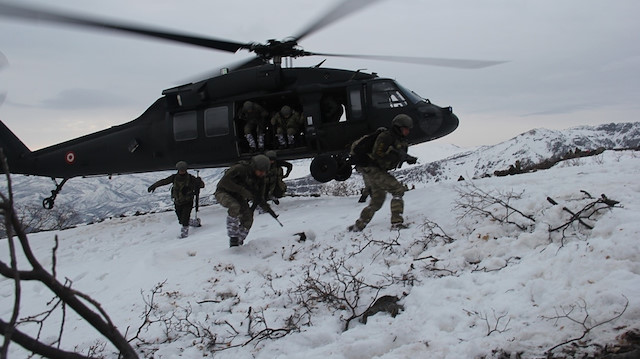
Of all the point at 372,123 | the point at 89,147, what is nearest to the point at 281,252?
the point at 372,123

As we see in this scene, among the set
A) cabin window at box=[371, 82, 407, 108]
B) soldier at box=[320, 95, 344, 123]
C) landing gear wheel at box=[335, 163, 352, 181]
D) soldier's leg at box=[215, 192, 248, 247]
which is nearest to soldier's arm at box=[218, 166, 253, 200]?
soldier's leg at box=[215, 192, 248, 247]

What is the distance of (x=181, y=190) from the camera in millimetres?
9398

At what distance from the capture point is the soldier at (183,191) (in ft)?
30.2

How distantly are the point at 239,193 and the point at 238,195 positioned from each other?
0.14m

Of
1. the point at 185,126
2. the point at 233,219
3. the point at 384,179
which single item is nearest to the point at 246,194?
the point at 233,219

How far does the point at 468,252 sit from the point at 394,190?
203 cm

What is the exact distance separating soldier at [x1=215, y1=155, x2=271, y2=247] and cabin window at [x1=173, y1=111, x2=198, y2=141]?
3901mm

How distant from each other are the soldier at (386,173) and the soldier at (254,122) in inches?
154

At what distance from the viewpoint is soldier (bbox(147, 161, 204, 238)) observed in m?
9.22

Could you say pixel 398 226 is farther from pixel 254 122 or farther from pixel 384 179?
pixel 254 122

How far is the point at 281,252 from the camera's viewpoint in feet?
20.2

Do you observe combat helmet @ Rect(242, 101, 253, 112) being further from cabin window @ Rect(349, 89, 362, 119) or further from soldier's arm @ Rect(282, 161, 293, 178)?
cabin window @ Rect(349, 89, 362, 119)

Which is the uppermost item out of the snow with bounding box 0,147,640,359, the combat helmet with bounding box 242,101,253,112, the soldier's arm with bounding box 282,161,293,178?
the combat helmet with bounding box 242,101,253,112

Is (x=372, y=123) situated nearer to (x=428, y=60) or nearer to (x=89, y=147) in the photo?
(x=428, y=60)
